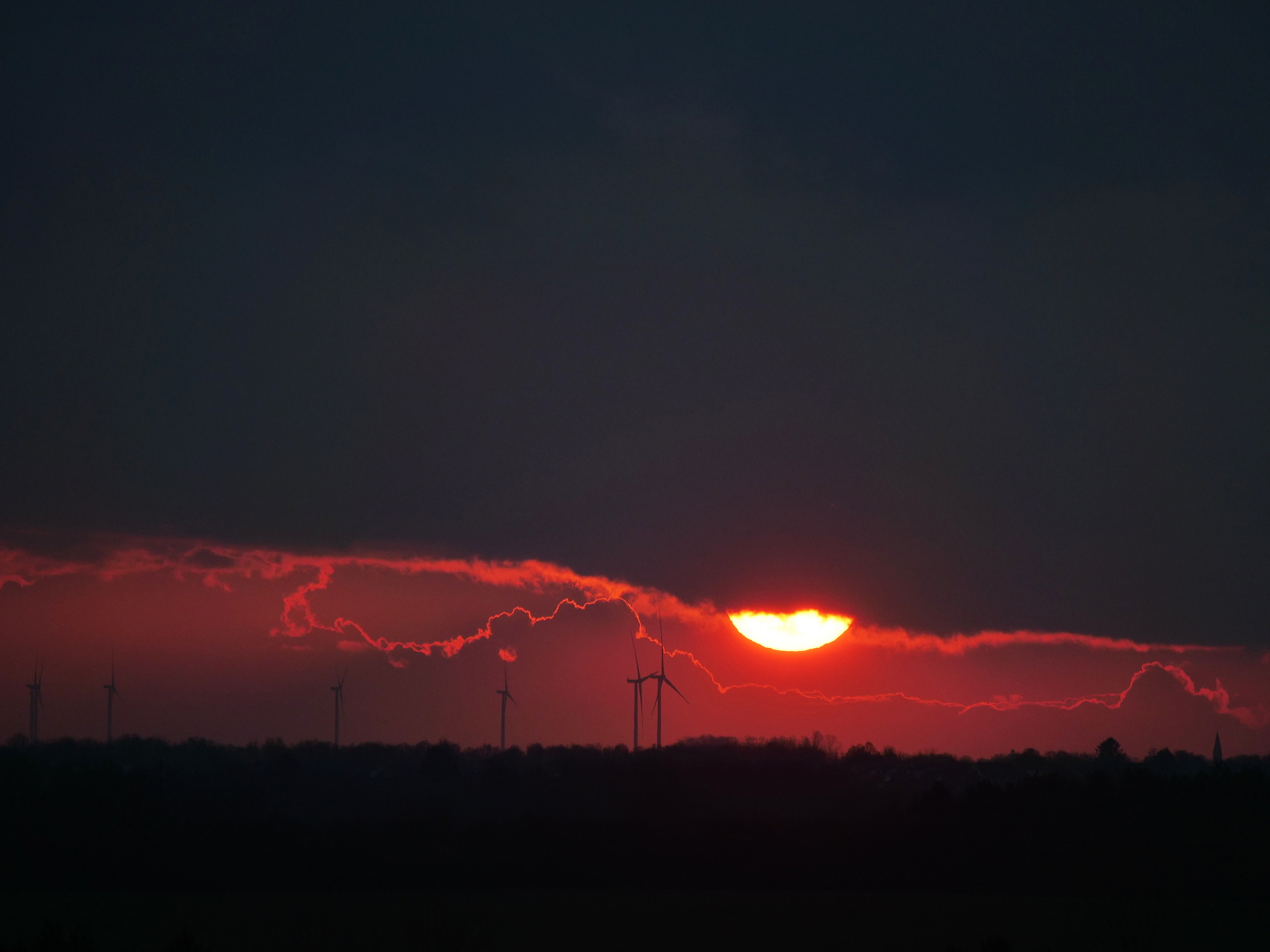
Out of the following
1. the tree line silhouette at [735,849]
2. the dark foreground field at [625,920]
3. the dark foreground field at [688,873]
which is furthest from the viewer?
the tree line silhouette at [735,849]

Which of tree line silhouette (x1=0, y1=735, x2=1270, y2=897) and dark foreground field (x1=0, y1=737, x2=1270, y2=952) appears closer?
dark foreground field (x1=0, y1=737, x2=1270, y2=952)

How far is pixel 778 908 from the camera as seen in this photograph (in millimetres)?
125750

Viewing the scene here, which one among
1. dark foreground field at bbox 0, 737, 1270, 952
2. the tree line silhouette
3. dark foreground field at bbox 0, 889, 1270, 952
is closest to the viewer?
dark foreground field at bbox 0, 889, 1270, 952

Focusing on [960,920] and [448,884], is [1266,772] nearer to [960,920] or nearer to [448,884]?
[960,920]

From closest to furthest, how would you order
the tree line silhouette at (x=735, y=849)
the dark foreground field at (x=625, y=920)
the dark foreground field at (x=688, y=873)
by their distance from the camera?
the dark foreground field at (x=625, y=920) → the dark foreground field at (x=688, y=873) → the tree line silhouette at (x=735, y=849)

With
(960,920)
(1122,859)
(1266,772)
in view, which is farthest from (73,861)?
(1266,772)

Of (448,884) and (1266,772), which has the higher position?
(1266,772)

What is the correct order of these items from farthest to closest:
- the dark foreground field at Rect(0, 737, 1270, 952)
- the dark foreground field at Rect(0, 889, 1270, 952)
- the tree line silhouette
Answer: the tree line silhouette < the dark foreground field at Rect(0, 737, 1270, 952) < the dark foreground field at Rect(0, 889, 1270, 952)

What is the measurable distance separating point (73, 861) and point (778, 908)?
83.3 m

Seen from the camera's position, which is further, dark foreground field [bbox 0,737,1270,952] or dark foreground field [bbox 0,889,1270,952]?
dark foreground field [bbox 0,737,1270,952]

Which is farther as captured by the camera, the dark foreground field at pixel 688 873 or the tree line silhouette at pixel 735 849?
the tree line silhouette at pixel 735 849

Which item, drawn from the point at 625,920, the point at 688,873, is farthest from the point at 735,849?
the point at 625,920

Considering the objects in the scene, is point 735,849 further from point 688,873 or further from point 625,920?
point 625,920

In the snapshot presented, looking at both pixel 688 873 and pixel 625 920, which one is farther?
pixel 688 873
